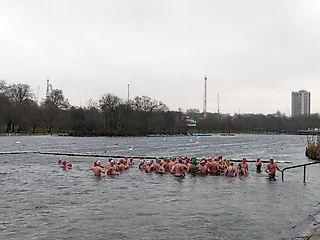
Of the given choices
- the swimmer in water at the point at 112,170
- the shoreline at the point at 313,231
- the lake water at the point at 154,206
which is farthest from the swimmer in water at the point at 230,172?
the shoreline at the point at 313,231

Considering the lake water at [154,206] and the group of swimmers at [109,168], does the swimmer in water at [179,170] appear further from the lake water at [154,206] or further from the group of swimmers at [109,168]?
the group of swimmers at [109,168]

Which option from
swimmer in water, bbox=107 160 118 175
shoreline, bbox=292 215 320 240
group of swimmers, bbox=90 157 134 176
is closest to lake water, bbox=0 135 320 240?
shoreline, bbox=292 215 320 240

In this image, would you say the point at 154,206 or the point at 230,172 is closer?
the point at 154,206

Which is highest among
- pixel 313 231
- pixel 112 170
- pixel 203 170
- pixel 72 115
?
pixel 72 115

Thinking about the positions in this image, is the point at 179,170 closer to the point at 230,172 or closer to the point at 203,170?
the point at 203,170

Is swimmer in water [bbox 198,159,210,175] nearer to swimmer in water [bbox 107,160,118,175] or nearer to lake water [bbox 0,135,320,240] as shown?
lake water [bbox 0,135,320,240]

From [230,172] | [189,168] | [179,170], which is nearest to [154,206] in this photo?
[179,170]

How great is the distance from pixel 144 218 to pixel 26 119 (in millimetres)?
103567

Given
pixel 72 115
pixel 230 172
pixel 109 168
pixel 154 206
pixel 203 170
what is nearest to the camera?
pixel 154 206

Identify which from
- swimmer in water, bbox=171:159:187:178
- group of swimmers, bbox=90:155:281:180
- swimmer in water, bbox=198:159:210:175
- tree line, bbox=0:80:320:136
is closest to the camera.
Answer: swimmer in water, bbox=171:159:187:178

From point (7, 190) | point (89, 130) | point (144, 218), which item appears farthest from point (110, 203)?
point (89, 130)

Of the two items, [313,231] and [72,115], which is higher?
[72,115]

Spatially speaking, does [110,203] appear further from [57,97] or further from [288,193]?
[57,97]

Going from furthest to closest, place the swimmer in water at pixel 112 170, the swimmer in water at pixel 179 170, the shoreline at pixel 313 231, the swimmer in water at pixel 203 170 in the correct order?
the swimmer in water at pixel 203 170 → the swimmer in water at pixel 112 170 → the swimmer in water at pixel 179 170 → the shoreline at pixel 313 231
